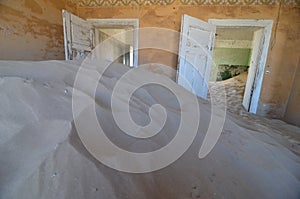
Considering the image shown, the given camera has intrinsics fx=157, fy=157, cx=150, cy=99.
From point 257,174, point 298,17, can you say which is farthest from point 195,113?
point 298,17

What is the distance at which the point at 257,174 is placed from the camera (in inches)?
33.8

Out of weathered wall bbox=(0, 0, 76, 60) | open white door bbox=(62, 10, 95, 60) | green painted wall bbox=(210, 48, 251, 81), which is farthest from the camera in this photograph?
green painted wall bbox=(210, 48, 251, 81)

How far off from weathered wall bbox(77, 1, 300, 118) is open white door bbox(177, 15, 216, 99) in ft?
1.28

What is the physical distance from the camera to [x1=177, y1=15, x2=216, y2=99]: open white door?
3.07m

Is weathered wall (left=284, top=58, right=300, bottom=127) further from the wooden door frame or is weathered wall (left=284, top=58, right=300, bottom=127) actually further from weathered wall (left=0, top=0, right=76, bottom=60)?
weathered wall (left=0, top=0, right=76, bottom=60)

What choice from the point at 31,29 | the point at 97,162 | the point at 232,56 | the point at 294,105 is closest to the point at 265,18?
the point at 294,105

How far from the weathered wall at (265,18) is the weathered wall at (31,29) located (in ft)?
2.71

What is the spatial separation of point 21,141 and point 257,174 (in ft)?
3.81

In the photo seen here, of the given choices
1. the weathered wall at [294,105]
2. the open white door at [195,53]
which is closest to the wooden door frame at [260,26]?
the open white door at [195,53]

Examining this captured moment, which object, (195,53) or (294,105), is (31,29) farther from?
(294,105)

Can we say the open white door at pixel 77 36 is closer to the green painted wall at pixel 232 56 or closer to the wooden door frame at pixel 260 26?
the wooden door frame at pixel 260 26

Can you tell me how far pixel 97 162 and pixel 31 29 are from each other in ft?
9.90

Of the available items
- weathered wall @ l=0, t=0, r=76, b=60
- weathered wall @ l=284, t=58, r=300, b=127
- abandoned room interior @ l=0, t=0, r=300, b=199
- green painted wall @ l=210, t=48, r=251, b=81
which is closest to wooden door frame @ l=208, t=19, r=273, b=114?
weathered wall @ l=284, t=58, r=300, b=127

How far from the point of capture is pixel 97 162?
648 mm
